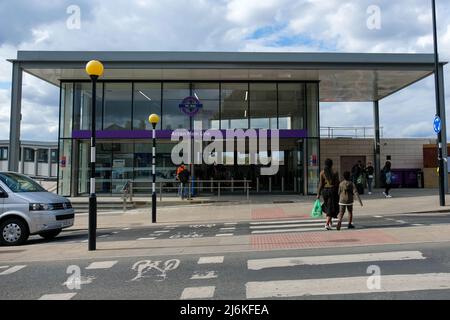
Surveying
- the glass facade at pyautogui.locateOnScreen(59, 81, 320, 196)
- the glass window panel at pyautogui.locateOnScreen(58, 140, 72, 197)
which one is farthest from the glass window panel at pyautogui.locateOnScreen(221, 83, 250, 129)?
the glass window panel at pyautogui.locateOnScreen(58, 140, 72, 197)

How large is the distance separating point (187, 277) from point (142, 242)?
420cm

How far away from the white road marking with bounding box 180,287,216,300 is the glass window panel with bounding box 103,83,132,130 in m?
19.2

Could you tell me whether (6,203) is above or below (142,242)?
above

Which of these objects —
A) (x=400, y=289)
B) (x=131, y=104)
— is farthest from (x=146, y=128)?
(x=400, y=289)

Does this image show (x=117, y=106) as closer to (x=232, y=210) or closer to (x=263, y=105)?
(x=263, y=105)

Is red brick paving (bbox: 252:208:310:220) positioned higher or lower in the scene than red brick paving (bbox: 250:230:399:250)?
higher

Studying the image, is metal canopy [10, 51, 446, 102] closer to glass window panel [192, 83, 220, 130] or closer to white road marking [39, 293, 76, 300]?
glass window panel [192, 83, 220, 130]

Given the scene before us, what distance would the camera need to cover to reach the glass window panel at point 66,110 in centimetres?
2441

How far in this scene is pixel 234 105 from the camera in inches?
989

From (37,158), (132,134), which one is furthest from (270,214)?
(37,158)

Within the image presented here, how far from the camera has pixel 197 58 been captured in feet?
70.1

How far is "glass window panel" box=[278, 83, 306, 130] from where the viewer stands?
24641 millimetres

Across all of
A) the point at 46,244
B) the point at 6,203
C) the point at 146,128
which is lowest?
the point at 46,244
